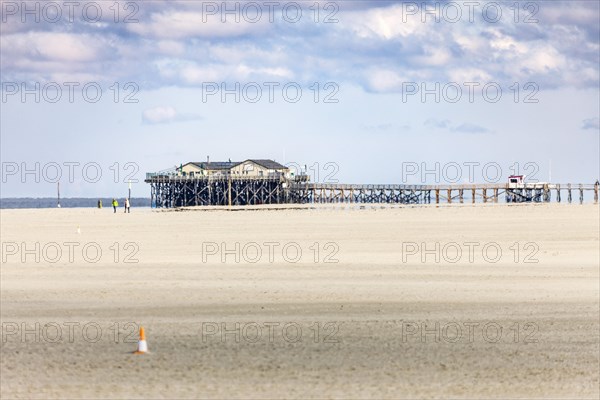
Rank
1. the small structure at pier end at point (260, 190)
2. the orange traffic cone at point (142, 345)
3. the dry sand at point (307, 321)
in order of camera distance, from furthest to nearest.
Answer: the small structure at pier end at point (260, 190)
the orange traffic cone at point (142, 345)
the dry sand at point (307, 321)

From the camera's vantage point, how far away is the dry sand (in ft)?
42.0

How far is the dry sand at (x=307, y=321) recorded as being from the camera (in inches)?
504

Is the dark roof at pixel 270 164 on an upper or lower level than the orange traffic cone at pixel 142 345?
upper

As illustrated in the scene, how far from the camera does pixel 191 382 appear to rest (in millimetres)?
12781

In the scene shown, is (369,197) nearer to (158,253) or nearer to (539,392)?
(158,253)

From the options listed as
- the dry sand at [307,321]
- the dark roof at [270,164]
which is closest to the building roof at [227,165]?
the dark roof at [270,164]

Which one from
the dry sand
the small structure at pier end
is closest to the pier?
the small structure at pier end

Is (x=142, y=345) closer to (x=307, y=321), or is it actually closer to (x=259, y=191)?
(x=307, y=321)

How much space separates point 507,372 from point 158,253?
15.7 meters

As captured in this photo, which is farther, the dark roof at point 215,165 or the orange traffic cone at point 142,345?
the dark roof at point 215,165

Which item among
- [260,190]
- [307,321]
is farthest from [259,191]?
[307,321]

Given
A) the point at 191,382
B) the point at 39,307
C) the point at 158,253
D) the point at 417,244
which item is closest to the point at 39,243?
the point at 158,253

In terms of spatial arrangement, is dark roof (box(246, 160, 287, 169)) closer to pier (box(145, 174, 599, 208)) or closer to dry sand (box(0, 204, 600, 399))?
pier (box(145, 174, 599, 208))

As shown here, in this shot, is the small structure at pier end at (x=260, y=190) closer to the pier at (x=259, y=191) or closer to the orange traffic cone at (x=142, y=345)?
the pier at (x=259, y=191)
